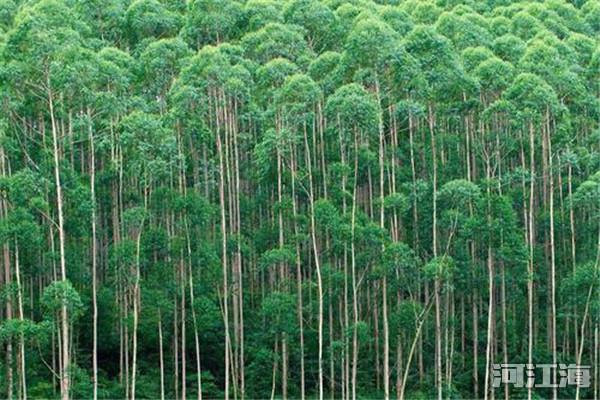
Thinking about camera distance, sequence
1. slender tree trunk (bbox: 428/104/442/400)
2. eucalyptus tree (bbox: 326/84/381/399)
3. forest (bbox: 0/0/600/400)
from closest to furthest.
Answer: eucalyptus tree (bbox: 326/84/381/399) → forest (bbox: 0/0/600/400) → slender tree trunk (bbox: 428/104/442/400)

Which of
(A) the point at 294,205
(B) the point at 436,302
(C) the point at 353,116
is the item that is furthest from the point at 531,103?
(A) the point at 294,205

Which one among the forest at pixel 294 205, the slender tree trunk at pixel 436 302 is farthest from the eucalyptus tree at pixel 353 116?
the slender tree trunk at pixel 436 302

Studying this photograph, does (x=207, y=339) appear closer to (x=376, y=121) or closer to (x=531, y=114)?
(x=376, y=121)

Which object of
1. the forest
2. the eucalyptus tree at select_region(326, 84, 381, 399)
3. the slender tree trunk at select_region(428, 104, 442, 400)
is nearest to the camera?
the eucalyptus tree at select_region(326, 84, 381, 399)

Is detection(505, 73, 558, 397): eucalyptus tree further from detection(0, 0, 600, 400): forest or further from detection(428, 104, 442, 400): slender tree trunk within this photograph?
detection(428, 104, 442, 400): slender tree trunk

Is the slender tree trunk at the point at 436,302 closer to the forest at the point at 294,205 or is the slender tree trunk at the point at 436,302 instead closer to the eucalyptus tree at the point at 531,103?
the forest at the point at 294,205

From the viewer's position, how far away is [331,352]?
78.0ft

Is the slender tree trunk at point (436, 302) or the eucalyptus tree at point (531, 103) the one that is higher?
the eucalyptus tree at point (531, 103)

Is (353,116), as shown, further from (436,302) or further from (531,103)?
(436,302)

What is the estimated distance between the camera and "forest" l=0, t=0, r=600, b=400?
75.5 feet

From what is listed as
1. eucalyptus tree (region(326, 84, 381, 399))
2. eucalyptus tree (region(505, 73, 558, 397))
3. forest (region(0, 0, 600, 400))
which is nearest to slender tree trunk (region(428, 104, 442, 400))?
forest (region(0, 0, 600, 400))

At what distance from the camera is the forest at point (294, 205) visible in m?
23.0

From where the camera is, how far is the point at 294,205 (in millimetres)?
Answer: 24297

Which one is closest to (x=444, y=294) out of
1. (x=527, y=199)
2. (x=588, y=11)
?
(x=527, y=199)
